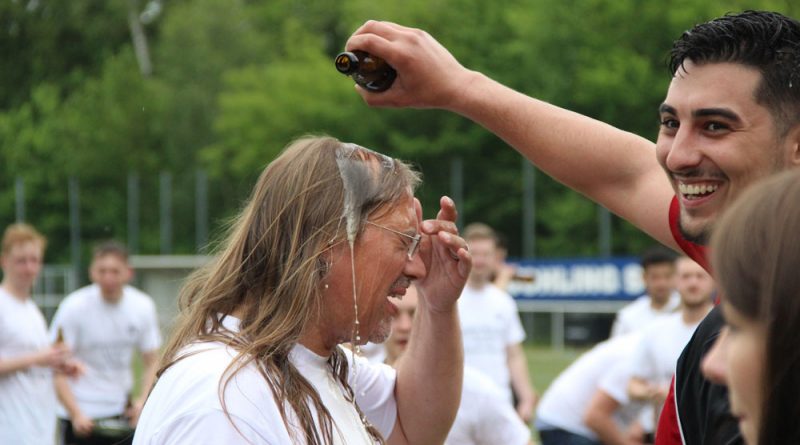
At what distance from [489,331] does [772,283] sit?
8586 mm

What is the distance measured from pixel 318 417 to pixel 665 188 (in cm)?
99

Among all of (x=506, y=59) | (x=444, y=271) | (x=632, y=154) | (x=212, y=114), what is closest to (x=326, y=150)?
(x=444, y=271)

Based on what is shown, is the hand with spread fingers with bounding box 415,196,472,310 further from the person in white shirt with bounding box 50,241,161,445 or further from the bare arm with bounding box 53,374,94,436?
the person in white shirt with bounding box 50,241,161,445

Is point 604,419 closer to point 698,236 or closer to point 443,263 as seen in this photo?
point 443,263

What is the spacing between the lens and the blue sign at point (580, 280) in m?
24.0

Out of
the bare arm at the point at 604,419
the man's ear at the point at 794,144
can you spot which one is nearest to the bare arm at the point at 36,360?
the bare arm at the point at 604,419

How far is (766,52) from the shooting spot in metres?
2.45

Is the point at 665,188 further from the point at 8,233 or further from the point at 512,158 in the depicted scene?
the point at 512,158

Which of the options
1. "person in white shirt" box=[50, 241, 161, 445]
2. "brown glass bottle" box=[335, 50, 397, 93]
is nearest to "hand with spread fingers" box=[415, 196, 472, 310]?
"brown glass bottle" box=[335, 50, 397, 93]

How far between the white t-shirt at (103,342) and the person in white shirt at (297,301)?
728cm

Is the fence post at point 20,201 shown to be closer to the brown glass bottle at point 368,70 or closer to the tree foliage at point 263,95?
the tree foliage at point 263,95

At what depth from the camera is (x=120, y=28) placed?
2026 inches

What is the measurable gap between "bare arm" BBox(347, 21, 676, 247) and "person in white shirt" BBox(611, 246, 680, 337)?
21.7 feet

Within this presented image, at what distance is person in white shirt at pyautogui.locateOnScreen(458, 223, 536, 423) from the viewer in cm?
991
